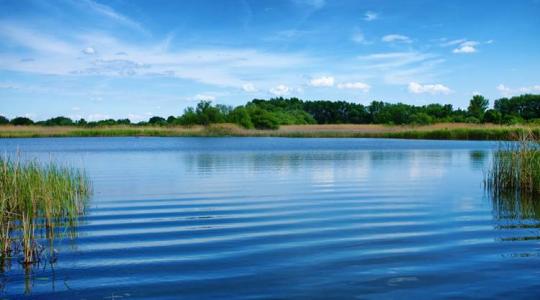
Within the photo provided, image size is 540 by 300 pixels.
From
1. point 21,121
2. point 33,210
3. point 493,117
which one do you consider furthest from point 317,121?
point 33,210

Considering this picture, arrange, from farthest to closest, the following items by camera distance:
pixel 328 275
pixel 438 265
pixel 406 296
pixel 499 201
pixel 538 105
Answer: pixel 538 105 → pixel 499 201 → pixel 438 265 → pixel 328 275 → pixel 406 296

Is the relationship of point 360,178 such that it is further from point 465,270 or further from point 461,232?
point 465,270

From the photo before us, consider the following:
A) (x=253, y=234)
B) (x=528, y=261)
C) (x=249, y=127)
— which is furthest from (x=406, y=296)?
(x=249, y=127)

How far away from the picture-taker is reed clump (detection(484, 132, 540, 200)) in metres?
14.0

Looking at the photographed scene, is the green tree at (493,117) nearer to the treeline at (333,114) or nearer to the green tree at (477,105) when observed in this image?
the treeline at (333,114)

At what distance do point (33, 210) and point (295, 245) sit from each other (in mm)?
4822

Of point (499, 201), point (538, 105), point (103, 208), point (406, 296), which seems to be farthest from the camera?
point (538, 105)

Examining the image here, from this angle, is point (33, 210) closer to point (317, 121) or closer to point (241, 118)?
point (241, 118)

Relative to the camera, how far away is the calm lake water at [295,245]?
20.0 feet

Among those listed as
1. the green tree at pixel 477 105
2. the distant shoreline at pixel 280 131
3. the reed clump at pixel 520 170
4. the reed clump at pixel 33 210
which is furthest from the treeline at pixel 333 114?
the reed clump at pixel 33 210

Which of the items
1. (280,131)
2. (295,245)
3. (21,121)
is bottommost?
(295,245)

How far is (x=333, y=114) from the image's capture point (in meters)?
124

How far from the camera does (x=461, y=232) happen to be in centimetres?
924

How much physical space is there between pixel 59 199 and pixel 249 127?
72711mm
